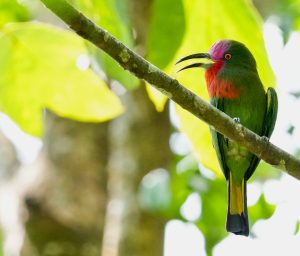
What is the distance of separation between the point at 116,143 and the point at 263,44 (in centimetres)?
255

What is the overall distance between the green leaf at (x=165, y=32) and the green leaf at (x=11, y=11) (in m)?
0.32

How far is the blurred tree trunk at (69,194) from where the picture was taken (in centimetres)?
432

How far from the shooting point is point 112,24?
5.37 ft

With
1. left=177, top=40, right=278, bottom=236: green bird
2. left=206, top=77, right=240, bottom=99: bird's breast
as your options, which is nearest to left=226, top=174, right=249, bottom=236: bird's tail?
left=177, top=40, right=278, bottom=236: green bird

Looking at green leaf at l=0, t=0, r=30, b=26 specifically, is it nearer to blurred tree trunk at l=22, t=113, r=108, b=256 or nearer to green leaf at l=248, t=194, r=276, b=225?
blurred tree trunk at l=22, t=113, r=108, b=256

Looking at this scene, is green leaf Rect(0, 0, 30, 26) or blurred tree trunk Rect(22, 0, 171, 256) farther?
blurred tree trunk Rect(22, 0, 171, 256)

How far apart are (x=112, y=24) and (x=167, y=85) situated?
0.70ft

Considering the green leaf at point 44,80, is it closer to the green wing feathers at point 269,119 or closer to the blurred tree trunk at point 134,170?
the green wing feathers at point 269,119

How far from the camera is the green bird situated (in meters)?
2.88

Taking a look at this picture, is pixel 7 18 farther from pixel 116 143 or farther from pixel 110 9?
pixel 116 143

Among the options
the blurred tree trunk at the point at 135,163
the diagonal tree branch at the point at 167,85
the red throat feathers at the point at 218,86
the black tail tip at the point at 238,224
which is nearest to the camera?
the diagonal tree branch at the point at 167,85

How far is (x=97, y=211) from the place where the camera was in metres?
4.55

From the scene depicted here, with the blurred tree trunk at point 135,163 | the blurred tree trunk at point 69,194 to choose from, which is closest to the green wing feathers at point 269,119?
the blurred tree trunk at point 135,163

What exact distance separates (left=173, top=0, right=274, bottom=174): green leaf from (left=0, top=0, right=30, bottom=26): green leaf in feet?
1.31
